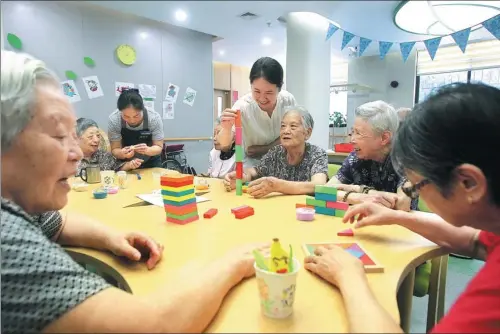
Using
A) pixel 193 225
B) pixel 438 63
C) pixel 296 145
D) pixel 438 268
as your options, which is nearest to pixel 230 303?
pixel 193 225

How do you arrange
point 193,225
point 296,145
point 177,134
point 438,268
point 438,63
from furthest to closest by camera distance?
1. point 438,63
2. point 296,145
3. point 438,268
4. point 193,225
5. point 177,134

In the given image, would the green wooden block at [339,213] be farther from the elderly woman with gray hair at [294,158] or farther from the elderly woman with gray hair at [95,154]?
the elderly woman with gray hair at [95,154]

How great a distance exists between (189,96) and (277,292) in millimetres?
404

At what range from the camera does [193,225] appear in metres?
1.08

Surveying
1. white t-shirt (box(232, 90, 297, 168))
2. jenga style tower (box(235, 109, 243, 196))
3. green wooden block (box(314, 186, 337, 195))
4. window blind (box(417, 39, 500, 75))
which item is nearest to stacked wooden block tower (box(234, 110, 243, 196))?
jenga style tower (box(235, 109, 243, 196))

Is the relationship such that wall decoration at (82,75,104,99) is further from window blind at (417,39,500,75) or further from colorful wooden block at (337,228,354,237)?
window blind at (417,39,500,75)

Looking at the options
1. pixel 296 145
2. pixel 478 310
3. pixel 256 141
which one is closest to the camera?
pixel 478 310

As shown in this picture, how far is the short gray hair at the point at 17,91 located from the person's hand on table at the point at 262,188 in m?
1.02

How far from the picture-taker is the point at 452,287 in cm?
224

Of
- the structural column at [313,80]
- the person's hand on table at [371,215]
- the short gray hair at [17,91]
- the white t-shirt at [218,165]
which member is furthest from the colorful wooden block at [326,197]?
the structural column at [313,80]

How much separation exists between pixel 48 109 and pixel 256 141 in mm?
1644

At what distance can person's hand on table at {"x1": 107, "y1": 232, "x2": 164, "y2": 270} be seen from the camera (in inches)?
30.9

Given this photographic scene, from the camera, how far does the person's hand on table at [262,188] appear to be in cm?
149

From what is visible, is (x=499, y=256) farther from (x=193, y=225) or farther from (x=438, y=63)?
(x=438, y=63)
